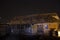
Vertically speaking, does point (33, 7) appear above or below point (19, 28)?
above

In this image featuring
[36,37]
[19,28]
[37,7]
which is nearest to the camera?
[37,7]

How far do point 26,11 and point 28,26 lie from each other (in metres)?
0.36

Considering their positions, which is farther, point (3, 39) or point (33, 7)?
point (3, 39)

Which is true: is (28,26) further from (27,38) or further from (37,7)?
(37,7)

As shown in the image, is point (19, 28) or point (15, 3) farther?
point (19, 28)

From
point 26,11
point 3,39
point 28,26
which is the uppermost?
point 26,11

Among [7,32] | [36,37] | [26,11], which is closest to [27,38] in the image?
[36,37]

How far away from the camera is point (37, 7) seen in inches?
25.6

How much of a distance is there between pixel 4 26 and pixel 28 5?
37 centimetres

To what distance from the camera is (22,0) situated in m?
0.69

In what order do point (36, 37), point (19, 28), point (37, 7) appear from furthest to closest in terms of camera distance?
point (19, 28), point (36, 37), point (37, 7)

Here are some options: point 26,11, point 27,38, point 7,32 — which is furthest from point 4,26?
point 26,11

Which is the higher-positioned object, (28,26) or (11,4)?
(11,4)

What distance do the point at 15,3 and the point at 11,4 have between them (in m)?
0.03
